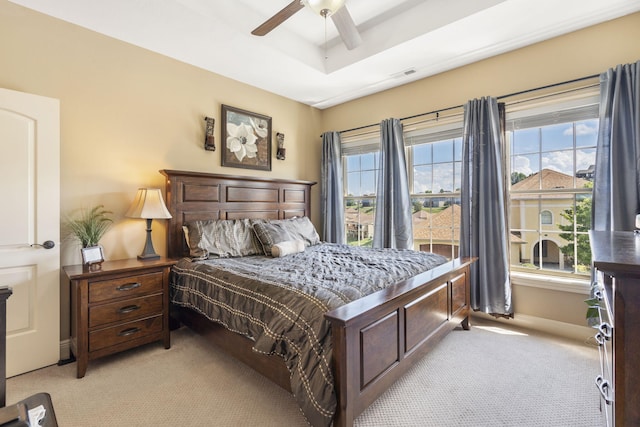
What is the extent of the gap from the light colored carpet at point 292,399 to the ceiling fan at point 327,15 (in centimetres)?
246

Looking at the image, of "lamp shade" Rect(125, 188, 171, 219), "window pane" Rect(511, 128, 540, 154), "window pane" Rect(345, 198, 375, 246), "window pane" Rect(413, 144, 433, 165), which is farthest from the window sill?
"lamp shade" Rect(125, 188, 171, 219)

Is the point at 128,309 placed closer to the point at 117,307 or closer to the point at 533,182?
the point at 117,307

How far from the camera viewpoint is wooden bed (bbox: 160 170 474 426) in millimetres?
1440

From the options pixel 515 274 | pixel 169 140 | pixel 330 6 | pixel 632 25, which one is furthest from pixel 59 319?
pixel 632 25

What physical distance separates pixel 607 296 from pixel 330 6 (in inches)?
81.0

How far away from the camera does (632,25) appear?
2430mm

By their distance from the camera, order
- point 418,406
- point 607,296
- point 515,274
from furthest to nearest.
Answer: point 515,274
point 418,406
point 607,296

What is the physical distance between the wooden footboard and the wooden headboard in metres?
2.19

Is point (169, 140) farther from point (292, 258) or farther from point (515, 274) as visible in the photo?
point (515, 274)

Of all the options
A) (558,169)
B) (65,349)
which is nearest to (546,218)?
→ (558,169)

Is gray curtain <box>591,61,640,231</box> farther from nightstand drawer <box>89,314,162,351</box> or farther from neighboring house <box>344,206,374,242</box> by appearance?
nightstand drawer <box>89,314,162,351</box>

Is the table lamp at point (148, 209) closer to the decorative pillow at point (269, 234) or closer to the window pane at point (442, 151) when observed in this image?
the decorative pillow at point (269, 234)

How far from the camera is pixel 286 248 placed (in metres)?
3.00

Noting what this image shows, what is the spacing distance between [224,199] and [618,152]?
365 cm
